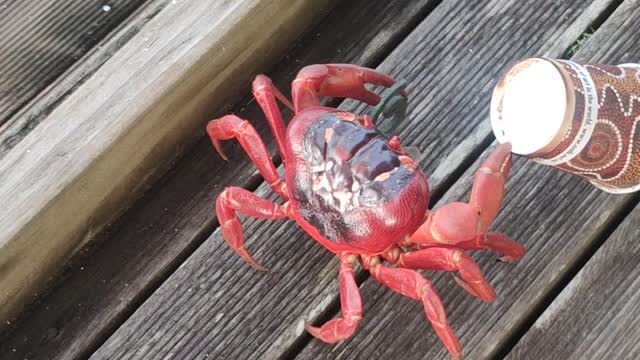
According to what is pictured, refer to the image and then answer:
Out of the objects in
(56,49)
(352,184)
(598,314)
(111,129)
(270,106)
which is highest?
(56,49)

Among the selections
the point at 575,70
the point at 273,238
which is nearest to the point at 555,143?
the point at 575,70

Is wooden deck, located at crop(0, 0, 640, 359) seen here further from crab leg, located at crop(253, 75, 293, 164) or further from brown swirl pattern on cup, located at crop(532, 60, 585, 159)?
brown swirl pattern on cup, located at crop(532, 60, 585, 159)

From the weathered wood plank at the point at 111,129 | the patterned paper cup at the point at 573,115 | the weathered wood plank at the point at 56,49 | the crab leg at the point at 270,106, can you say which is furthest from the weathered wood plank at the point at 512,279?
the weathered wood plank at the point at 56,49

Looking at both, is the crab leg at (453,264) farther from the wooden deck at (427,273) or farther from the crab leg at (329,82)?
the crab leg at (329,82)

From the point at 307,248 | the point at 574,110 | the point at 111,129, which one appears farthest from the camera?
the point at 307,248

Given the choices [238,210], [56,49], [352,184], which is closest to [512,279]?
[352,184]

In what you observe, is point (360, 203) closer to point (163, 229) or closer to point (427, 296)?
point (427, 296)

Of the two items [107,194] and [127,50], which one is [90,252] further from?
[127,50]
